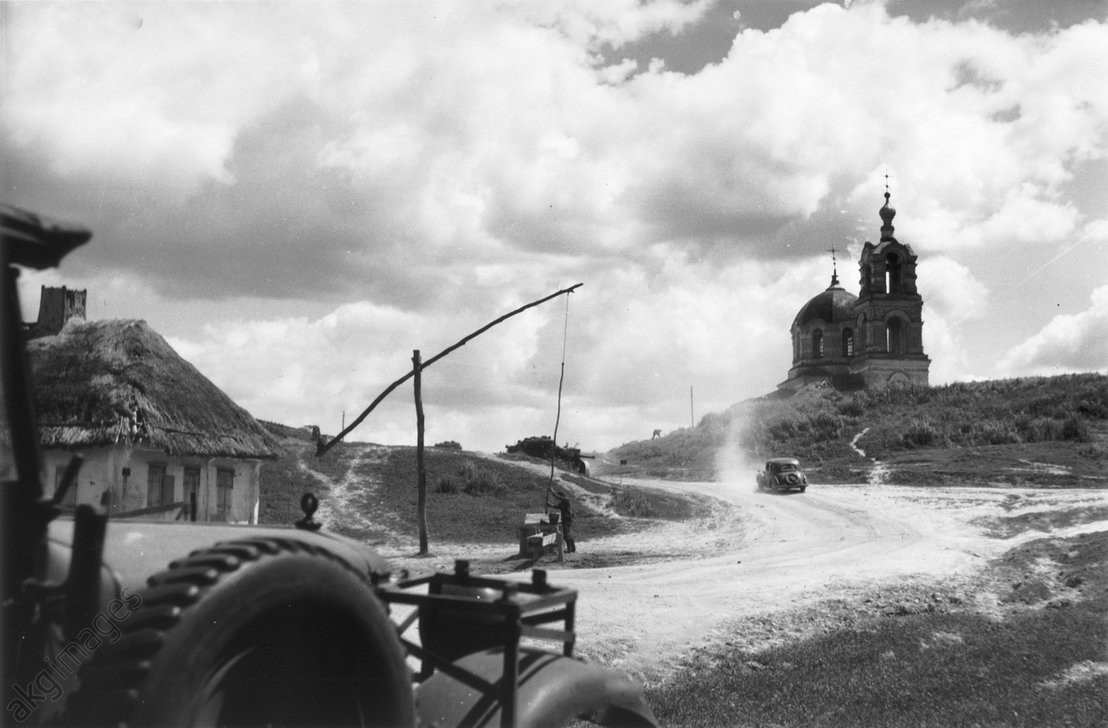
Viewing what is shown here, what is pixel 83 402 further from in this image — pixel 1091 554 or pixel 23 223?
pixel 1091 554

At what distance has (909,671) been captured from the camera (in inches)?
459

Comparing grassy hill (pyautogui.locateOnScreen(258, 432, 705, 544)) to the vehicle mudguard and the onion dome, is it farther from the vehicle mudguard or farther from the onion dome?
the onion dome

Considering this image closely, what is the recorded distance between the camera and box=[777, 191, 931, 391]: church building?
77.2 metres

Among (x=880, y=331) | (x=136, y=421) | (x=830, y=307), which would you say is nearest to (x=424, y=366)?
(x=136, y=421)

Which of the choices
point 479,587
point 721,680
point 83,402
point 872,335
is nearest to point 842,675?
point 721,680

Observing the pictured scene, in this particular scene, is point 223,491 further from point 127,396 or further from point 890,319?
point 890,319

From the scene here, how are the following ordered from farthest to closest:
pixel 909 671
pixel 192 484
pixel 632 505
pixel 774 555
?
pixel 632 505 < pixel 774 555 < pixel 192 484 < pixel 909 671

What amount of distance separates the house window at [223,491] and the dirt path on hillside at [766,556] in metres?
4.69

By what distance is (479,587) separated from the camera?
454 centimetres

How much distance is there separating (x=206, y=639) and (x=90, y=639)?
53 cm

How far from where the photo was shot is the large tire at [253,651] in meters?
2.46

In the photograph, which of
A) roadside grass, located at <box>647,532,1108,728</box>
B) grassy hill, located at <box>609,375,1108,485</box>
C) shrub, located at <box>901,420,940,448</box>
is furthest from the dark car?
roadside grass, located at <box>647,532,1108,728</box>

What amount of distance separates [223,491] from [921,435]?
1637 inches

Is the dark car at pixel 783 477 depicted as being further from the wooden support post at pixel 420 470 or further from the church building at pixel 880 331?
the church building at pixel 880 331
